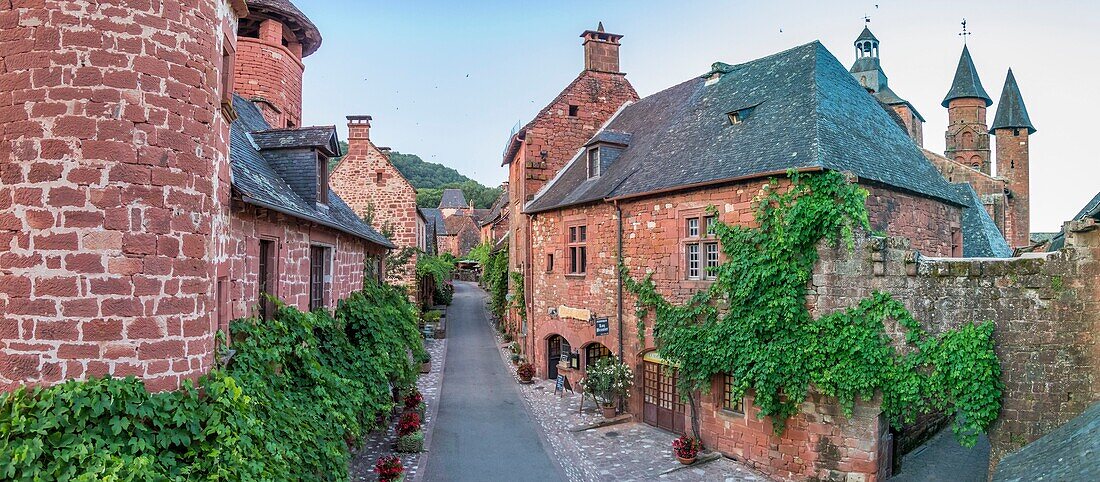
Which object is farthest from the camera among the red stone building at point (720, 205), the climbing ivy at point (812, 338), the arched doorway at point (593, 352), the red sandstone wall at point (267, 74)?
the arched doorway at point (593, 352)

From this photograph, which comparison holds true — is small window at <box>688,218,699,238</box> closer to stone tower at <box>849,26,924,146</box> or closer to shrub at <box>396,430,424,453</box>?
shrub at <box>396,430,424,453</box>

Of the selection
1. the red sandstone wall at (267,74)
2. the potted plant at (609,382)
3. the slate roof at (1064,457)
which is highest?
the red sandstone wall at (267,74)

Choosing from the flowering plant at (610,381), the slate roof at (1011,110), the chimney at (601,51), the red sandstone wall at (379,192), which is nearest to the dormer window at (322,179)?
the flowering plant at (610,381)

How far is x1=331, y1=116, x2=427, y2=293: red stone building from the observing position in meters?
29.0

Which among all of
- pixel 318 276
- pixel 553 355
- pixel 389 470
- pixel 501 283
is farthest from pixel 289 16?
pixel 501 283

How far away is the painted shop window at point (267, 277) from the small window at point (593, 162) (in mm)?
12469

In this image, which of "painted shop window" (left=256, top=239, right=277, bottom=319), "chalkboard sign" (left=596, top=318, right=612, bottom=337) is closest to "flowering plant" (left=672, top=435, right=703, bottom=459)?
"chalkboard sign" (left=596, top=318, right=612, bottom=337)

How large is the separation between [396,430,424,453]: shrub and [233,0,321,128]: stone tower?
34.4 feet

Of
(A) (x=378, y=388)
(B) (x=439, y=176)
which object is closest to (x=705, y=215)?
(A) (x=378, y=388)

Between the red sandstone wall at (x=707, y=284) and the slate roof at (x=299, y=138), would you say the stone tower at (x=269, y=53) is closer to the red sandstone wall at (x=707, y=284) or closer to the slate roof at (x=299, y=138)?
the slate roof at (x=299, y=138)

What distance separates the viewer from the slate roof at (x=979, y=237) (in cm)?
1859

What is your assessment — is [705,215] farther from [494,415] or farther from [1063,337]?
[494,415]

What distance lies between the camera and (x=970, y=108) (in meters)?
42.1

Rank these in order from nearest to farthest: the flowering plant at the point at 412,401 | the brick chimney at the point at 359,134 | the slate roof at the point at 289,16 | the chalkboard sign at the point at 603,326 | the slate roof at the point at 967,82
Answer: the flowering plant at the point at 412,401
the chalkboard sign at the point at 603,326
the slate roof at the point at 289,16
the brick chimney at the point at 359,134
the slate roof at the point at 967,82
